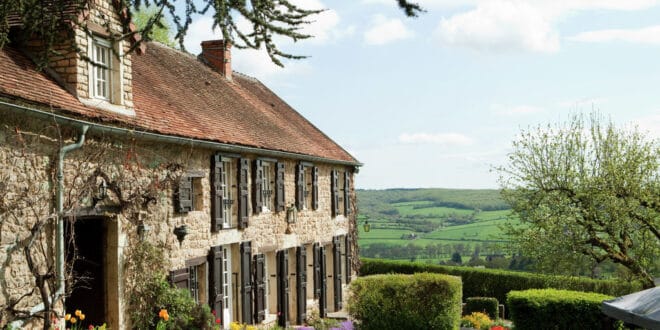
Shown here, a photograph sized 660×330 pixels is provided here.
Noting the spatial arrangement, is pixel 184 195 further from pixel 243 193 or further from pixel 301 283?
pixel 301 283

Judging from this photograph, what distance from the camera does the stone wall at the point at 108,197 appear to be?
27.3 feet

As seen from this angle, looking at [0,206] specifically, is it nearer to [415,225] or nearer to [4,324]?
[4,324]

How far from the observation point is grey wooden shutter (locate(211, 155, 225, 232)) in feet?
43.6

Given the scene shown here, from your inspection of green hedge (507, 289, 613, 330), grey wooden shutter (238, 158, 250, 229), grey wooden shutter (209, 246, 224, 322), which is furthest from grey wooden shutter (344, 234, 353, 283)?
grey wooden shutter (209, 246, 224, 322)

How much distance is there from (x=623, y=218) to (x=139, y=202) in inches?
463

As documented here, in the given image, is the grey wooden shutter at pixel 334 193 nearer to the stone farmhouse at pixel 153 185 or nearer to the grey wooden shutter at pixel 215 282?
the stone farmhouse at pixel 153 185

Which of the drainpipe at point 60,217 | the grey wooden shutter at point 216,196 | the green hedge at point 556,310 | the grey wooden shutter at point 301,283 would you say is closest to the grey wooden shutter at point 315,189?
the grey wooden shutter at point 301,283

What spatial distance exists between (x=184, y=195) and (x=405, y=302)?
578cm

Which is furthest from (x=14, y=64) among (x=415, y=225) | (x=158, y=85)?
(x=415, y=225)

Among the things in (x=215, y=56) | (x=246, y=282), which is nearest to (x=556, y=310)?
(x=246, y=282)

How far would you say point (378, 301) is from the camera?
49.5 feet

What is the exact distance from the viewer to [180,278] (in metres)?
11.8

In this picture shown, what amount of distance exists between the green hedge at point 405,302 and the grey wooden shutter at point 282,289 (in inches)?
79.7

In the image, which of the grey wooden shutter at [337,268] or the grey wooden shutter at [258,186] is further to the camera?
the grey wooden shutter at [337,268]
